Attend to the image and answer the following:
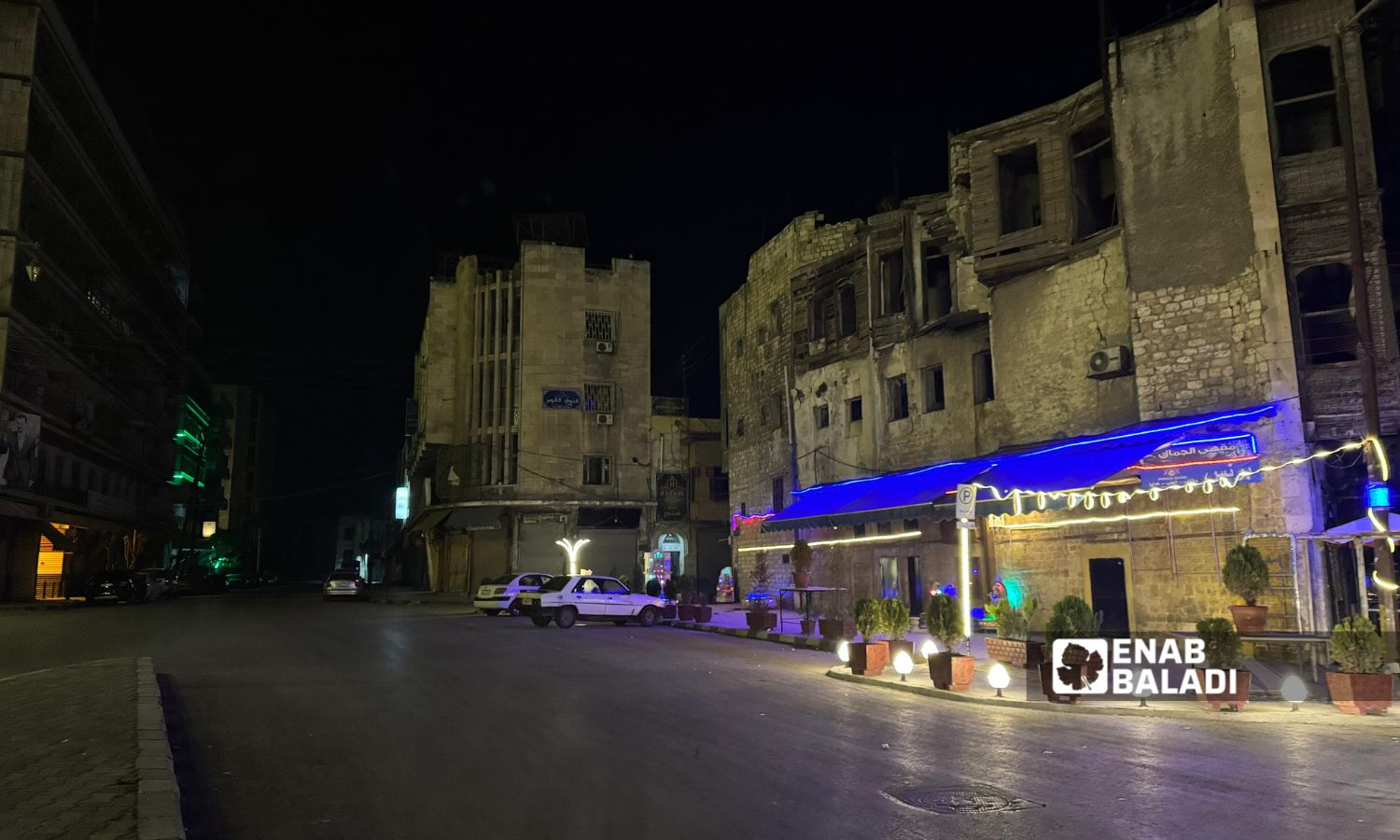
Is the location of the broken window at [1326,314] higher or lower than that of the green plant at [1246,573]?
higher

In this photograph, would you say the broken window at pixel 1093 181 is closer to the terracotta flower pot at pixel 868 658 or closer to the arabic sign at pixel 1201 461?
the arabic sign at pixel 1201 461

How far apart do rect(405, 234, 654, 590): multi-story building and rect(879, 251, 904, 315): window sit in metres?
23.2

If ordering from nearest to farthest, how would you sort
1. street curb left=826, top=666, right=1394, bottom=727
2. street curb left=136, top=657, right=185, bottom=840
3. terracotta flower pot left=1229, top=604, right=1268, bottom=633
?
street curb left=136, top=657, right=185, bottom=840 → street curb left=826, top=666, right=1394, bottom=727 → terracotta flower pot left=1229, top=604, right=1268, bottom=633

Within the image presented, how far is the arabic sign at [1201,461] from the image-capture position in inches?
625

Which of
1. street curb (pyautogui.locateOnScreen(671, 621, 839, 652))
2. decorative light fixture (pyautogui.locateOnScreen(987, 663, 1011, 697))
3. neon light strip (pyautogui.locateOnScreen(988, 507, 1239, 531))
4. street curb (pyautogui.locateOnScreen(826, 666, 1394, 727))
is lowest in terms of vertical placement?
street curb (pyautogui.locateOnScreen(671, 621, 839, 652))

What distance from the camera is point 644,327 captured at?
49.7 m

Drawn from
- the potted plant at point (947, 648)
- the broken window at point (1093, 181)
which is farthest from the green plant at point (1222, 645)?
the broken window at point (1093, 181)

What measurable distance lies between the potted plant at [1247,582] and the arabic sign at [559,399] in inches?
1406

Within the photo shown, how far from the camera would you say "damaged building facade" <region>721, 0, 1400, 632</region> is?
1647 cm

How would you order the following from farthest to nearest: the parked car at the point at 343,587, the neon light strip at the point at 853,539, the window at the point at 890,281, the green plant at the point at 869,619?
the parked car at the point at 343,587, the window at the point at 890,281, the neon light strip at the point at 853,539, the green plant at the point at 869,619

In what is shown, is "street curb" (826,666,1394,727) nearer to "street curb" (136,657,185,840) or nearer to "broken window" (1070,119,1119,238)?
"street curb" (136,657,185,840)

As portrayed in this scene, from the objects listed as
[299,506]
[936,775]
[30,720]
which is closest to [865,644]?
[936,775]

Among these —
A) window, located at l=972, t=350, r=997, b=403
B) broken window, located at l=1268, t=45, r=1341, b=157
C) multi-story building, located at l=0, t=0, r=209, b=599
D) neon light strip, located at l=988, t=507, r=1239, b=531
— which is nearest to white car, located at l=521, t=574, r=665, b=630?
neon light strip, located at l=988, t=507, r=1239, b=531

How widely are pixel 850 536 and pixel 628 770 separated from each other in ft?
70.8
